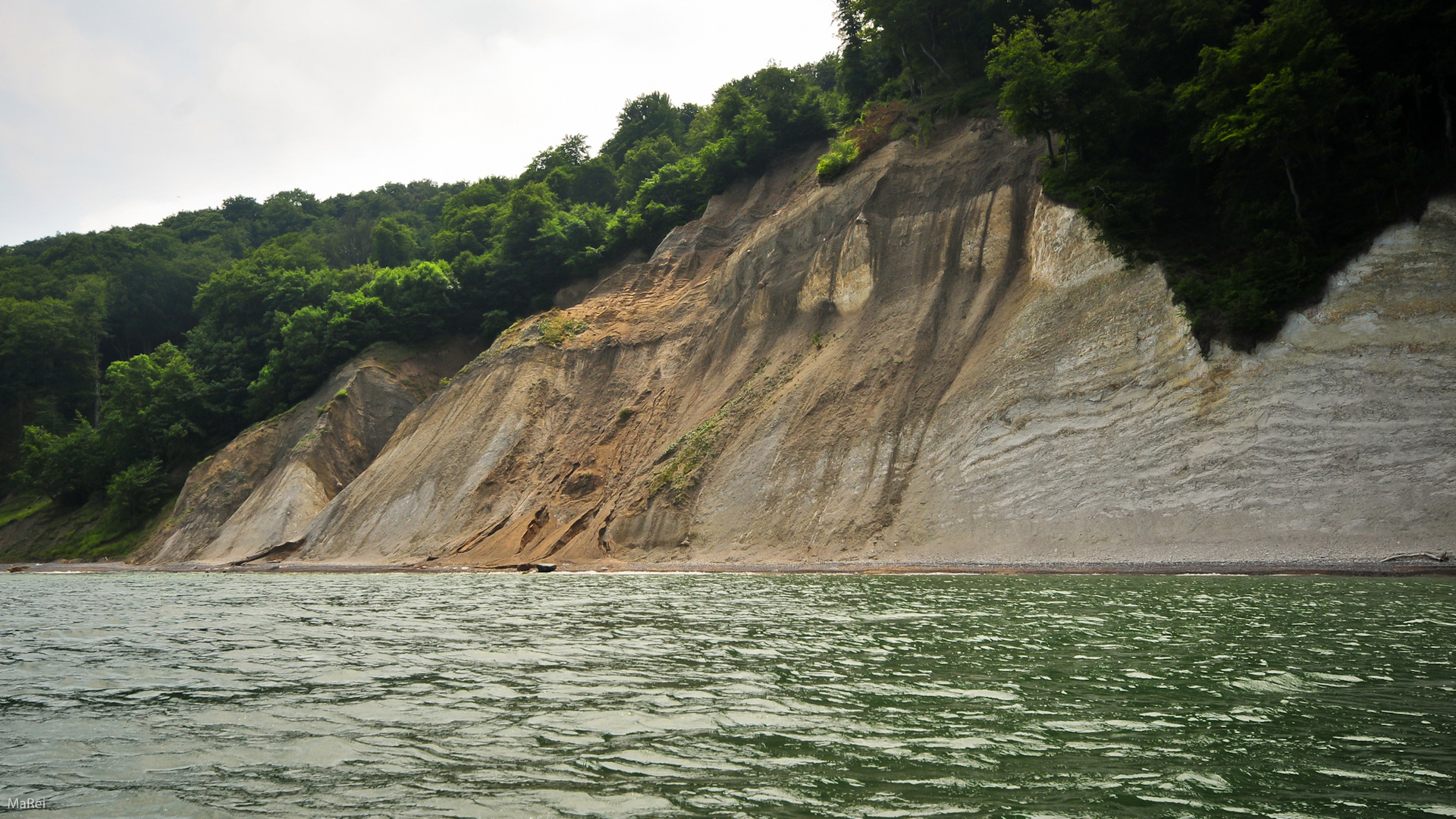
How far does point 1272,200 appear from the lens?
31.0 m

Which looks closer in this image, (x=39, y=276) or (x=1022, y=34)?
(x=1022, y=34)

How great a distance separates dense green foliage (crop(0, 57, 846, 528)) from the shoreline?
70.4 ft

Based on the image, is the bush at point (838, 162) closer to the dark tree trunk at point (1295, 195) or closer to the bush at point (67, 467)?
the dark tree trunk at point (1295, 195)

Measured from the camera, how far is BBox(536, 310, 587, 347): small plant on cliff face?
52.6 metres

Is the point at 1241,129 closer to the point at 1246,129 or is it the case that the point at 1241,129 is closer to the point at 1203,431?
the point at 1246,129

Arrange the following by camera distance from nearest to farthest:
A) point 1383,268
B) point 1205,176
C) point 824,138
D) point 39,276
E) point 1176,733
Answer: point 1176,733 → point 1383,268 → point 1205,176 → point 824,138 → point 39,276

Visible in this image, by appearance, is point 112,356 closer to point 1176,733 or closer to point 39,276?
point 39,276

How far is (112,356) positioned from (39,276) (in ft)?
34.2

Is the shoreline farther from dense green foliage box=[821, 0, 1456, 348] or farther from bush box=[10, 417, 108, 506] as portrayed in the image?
bush box=[10, 417, 108, 506]

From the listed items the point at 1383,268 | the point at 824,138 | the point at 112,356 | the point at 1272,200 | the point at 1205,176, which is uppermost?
the point at 824,138

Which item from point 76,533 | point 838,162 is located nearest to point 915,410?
point 838,162

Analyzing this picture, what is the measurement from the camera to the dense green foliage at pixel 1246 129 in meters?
27.7

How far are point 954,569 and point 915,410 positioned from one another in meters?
9.58

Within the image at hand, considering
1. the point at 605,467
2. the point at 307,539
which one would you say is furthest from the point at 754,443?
the point at 307,539
